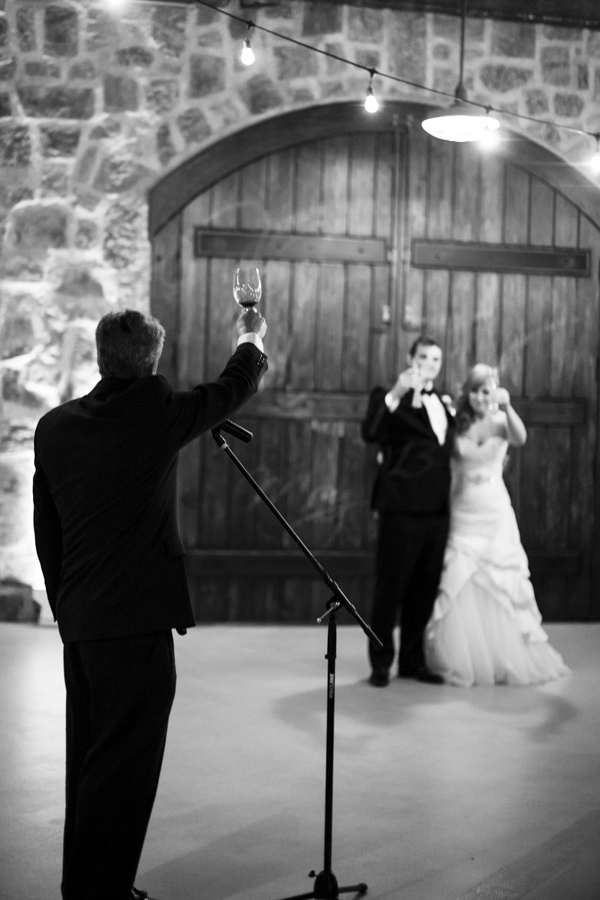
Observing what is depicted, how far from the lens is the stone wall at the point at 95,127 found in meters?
6.57

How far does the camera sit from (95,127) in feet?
21.8

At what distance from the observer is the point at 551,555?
716cm

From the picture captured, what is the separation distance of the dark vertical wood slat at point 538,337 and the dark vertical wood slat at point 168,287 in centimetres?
208

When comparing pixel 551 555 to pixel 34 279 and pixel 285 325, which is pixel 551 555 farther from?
pixel 34 279

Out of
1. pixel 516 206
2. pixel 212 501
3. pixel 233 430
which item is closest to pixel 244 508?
pixel 212 501

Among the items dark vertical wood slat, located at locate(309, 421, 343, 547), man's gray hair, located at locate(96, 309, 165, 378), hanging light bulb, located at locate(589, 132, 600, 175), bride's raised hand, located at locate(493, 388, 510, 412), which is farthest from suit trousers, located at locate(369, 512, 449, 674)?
man's gray hair, located at locate(96, 309, 165, 378)

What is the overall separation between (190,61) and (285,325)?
1.56m

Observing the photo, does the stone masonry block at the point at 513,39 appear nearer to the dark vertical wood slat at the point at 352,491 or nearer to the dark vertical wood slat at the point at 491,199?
the dark vertical wood slat at the point at 491,199

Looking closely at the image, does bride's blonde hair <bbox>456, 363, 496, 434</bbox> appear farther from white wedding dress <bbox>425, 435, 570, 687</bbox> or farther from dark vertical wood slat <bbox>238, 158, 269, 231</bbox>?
dark vertical wood slat <bbox>238, 158, 269, 231</bbox>

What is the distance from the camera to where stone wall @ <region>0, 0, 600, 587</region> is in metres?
6.57

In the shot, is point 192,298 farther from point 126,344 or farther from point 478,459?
point 126,344

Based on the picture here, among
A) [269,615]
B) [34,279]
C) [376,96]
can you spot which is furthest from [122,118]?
[269,615]

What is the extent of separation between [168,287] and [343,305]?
101cm

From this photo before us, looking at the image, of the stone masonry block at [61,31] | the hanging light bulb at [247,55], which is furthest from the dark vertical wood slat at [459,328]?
the stone masonry block at [61,31]
